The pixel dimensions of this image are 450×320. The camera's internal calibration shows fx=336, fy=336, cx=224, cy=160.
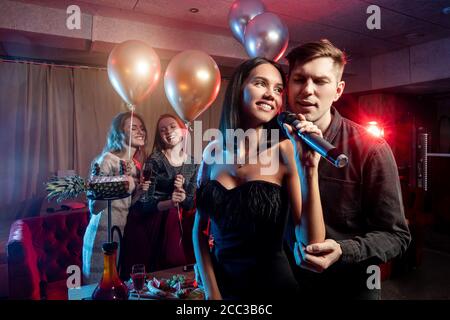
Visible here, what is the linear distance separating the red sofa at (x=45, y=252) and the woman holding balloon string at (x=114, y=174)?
315mm

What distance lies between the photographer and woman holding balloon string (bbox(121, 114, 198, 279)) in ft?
7.77

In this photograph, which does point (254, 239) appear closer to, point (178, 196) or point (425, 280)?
point (178, 196)

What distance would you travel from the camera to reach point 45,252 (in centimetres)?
251

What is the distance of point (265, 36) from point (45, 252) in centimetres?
218

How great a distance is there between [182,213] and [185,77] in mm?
1204

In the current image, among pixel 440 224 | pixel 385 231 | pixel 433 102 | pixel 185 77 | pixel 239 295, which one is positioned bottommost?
pixel 440 224

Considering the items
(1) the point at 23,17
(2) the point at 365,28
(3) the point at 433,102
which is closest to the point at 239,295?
(1) the point at 23,17

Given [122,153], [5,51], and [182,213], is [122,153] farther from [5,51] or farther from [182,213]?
[5,51]

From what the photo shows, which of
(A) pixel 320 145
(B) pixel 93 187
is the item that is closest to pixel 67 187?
(B) pixel 93 187

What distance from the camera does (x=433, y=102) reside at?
5766 mm

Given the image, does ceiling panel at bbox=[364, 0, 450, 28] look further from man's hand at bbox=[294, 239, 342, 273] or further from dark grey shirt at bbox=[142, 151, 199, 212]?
man's hand at bbox=[294, 239, 342, 273]

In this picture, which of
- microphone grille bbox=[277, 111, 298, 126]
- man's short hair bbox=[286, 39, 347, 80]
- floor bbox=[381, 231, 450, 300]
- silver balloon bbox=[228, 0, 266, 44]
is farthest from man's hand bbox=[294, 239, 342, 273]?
floor bbox=[381, 231, 450, 300]

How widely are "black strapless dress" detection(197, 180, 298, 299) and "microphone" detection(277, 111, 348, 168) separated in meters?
0.29

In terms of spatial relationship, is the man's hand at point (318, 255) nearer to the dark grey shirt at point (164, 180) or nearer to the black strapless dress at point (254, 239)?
the black strapless dress at point (254, 239)
